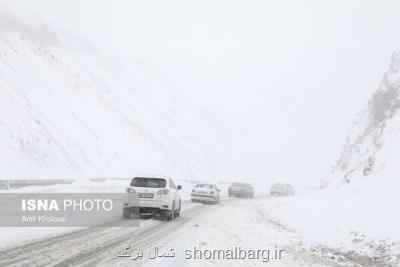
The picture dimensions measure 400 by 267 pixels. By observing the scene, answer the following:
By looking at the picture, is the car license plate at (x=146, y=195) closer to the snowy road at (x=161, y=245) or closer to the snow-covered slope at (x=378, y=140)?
the snowy road at (x=161, y=245)

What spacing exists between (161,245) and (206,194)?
1891cm

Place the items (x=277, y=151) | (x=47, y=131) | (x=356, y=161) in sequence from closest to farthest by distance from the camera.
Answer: (x=356, y=161) → (x=47, y=131) → (x=277, y=151)

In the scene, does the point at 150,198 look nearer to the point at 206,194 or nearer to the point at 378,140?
the point at 206,194

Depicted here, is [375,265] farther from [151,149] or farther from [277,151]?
[277,151]

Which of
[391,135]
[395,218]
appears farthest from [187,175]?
[395,218]

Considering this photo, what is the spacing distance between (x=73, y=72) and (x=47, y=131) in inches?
694

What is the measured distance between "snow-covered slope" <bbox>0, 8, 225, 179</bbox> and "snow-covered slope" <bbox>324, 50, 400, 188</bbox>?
22.8 m

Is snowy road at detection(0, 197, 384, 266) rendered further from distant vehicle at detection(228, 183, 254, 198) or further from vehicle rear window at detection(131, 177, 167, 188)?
distant vehicle at detection(228, 183, 254, 198)

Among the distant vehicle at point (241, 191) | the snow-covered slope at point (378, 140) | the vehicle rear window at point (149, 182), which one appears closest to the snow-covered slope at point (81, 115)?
the distant vehicle at point (241, 191)

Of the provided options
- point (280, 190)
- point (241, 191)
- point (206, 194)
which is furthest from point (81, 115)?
point (206, 194)

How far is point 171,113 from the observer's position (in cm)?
7969

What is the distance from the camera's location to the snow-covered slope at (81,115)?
42.3 meters

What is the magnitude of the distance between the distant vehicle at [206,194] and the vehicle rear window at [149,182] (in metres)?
12.1

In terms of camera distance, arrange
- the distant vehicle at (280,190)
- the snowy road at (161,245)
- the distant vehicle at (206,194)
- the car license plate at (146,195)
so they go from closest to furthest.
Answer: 1. the snowy road at (161,245)
2. the car license plate at (146,195)
3. the distant vehicle at (206,194)
4. the distant vehicle at (280,190)
